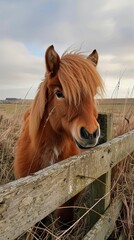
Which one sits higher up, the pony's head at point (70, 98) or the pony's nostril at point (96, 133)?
the pony's head at point (70, 98)

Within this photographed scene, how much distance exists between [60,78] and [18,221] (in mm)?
1961

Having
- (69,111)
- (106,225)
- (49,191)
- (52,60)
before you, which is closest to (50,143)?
(69,111)

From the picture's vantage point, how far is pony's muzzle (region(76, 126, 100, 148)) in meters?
2.50

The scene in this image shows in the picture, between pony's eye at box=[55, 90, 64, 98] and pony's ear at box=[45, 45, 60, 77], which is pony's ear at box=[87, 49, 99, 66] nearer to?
pony's ear at box=[45, 45, 60, 77]

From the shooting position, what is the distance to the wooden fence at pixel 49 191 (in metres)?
1.20

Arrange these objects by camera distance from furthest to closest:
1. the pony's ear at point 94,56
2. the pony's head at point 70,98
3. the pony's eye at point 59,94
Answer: the pony's ear at point 94,56 < the pony's eye at point 59,94 < the pony's head at point 70,98

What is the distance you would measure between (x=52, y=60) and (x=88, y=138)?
1.08 metres

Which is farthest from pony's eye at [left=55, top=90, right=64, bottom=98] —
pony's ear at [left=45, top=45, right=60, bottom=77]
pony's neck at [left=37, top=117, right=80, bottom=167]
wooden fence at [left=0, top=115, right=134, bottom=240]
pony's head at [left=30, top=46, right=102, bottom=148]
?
wooden fence at [left=0, top=115, right=134, bottom=240]

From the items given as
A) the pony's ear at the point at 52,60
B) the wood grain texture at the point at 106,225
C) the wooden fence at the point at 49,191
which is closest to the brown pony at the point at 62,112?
the pony's ear at the point at 52,60

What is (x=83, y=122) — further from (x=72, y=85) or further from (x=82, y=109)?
(x=72, y=85)

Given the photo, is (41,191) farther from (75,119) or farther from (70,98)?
(70,98)

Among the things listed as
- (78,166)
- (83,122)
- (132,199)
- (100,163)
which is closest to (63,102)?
(83,122)

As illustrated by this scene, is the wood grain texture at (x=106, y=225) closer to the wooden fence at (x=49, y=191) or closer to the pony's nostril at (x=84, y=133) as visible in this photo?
the wooden fence at (x=49, y=191)

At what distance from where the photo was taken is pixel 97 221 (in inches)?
103
